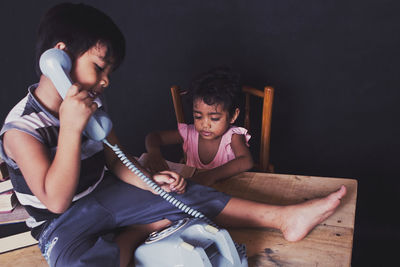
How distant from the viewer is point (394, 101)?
5.76 ft

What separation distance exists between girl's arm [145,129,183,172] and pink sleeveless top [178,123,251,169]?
0.16 ft

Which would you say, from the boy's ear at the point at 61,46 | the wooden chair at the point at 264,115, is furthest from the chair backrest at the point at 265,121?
the boy's ear at the point at 61,46

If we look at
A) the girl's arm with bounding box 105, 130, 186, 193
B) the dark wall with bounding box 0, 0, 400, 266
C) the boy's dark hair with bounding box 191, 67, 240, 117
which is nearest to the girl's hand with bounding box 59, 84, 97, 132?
the girl's arm with bounding box 105, 130, 186, 193

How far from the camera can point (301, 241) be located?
1.01 metres

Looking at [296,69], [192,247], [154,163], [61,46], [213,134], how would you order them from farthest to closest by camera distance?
[296,69], [213,134], [154,163], [61,46], [192,247]

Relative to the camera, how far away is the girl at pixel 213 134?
1617 millimetres

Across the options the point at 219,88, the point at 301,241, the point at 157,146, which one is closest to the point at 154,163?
the point at 157,146

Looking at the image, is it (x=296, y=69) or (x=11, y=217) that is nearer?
(x=11, y=217)

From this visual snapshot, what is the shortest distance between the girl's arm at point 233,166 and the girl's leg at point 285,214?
258 millimetres

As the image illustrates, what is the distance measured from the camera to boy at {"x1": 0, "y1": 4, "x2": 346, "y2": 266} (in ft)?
2.89

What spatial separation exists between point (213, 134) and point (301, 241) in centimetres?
79

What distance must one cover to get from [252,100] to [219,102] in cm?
42

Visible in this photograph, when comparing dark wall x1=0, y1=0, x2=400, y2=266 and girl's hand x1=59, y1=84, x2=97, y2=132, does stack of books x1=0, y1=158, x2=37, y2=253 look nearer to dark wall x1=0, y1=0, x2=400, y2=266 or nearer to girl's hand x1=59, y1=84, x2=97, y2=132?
girl's hand x1=59, y1=84, x2=97, y2=132

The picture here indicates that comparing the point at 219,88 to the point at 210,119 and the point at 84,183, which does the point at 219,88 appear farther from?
the point at 84,183
